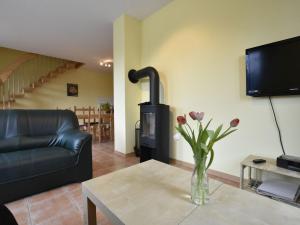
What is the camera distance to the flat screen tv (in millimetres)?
1633

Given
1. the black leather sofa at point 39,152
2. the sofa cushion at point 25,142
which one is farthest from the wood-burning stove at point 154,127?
the sofa cushion at point 25,142

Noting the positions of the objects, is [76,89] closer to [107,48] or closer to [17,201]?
[107,48]

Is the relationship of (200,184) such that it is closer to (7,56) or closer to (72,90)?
(7,56)

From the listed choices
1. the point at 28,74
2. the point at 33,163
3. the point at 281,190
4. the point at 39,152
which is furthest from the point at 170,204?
the point at 28,74

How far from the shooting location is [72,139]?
6.98ft

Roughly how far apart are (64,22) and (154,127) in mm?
2748

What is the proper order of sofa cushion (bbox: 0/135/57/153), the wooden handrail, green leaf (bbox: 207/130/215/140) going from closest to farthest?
green leaf (bbox: 207/130/215/140) → sofa cushion (bbox: 0/135/57/153) → the wooden handrail

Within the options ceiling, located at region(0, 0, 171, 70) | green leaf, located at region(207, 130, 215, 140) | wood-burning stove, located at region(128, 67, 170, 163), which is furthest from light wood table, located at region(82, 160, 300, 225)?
ceiling, located at region(0, 0, 171, 70)

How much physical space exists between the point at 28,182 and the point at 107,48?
3.92 meters

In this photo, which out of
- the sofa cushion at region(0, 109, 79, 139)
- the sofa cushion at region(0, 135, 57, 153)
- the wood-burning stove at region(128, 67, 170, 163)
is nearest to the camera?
the sofa cushion at region(0, 135, 57, 153)

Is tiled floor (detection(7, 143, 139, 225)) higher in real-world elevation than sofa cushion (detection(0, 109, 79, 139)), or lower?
lower

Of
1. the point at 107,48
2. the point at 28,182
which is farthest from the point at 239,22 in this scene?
the point at 107,48

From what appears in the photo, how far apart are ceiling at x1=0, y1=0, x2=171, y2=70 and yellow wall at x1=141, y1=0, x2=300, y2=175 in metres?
0.69

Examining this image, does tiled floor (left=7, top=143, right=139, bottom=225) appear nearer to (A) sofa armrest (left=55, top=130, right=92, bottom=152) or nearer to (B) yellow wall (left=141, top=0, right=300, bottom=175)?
(A) sofa armrest (left=55, top=130, right=92, bottom=152)
